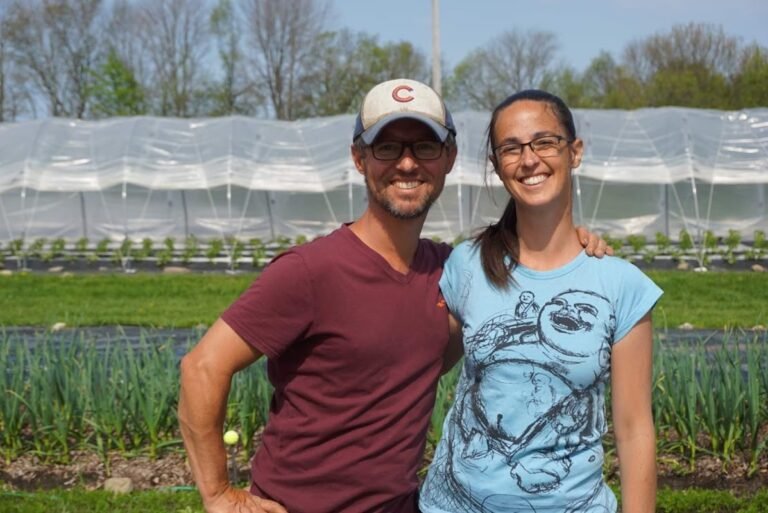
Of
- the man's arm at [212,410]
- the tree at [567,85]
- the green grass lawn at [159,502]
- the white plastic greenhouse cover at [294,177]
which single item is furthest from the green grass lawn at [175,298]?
the tree at [567,85]

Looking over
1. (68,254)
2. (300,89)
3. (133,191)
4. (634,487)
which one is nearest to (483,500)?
(634,487)

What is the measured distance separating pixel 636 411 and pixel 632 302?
0.74 feet

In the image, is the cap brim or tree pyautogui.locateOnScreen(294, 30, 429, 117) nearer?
the cap brim

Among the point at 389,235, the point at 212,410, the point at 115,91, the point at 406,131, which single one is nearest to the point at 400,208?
the point at 389,235

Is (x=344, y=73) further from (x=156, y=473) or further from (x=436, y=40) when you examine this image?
(x=156, y=473)

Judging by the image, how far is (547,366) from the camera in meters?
1.89

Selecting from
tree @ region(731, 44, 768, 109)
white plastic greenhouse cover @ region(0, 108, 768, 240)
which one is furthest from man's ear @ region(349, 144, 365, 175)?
tree @ region(731, 44, 768, 109)

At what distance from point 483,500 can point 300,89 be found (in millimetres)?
36498

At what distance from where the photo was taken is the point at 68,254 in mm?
16500

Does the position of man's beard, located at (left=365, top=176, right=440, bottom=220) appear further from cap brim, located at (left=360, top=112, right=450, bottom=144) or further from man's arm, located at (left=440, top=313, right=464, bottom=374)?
man's arm, located at (left=440, top=313, right=464, bottom=374)

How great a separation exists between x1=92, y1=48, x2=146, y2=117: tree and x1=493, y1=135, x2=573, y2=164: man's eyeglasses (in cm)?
3223

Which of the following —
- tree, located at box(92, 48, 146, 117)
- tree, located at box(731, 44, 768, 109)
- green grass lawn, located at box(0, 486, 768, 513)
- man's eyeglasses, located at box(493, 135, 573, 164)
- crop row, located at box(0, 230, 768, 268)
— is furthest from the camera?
tree, located at box(92, 48, 146, 117)

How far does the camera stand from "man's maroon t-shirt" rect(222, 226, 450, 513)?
1935 mm

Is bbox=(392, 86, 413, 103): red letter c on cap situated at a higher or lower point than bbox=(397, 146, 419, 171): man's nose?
higher
